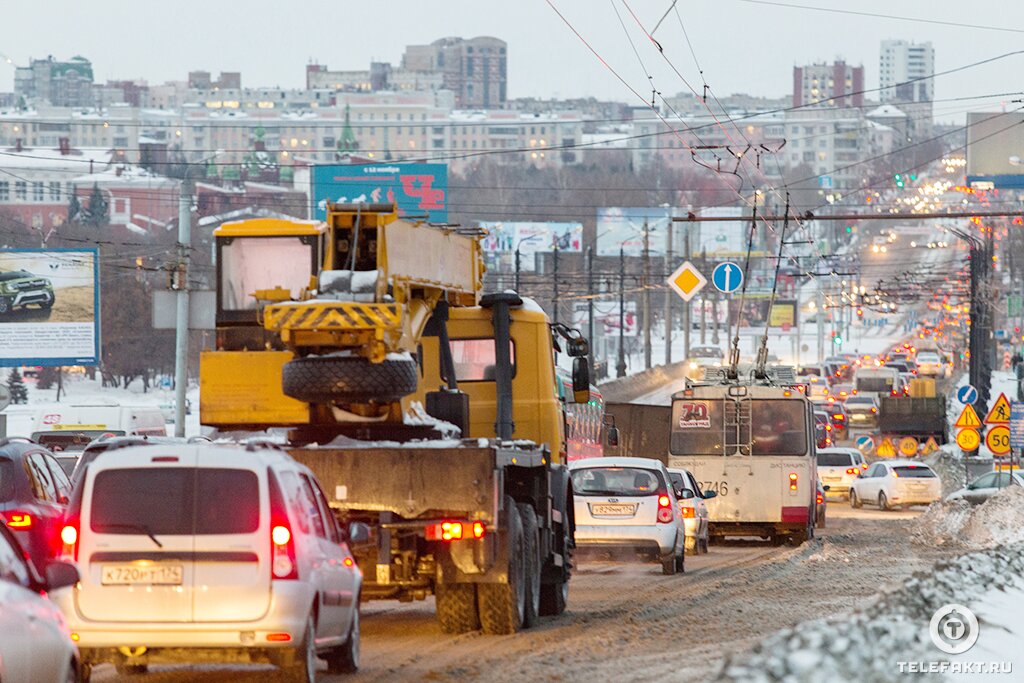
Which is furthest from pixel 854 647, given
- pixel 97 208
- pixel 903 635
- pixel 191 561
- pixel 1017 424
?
pixel 97 208

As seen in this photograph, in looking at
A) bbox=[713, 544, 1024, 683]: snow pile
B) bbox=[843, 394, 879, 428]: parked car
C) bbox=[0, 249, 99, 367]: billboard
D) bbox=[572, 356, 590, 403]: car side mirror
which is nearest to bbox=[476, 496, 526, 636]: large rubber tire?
bbox=[572, 356, 590, 403]: car side mirror

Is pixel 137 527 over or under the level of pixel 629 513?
over

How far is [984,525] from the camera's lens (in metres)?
32.4

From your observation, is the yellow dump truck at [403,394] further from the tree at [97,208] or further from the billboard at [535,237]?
the tree at [97,208]

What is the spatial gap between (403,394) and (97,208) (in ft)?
472

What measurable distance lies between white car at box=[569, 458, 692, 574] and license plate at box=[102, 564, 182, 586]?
1276 cm

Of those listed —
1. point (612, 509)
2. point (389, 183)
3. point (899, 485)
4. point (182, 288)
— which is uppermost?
point (389, 183)

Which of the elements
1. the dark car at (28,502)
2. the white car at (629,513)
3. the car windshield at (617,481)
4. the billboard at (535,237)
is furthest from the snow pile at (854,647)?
the billboard at (535,237)

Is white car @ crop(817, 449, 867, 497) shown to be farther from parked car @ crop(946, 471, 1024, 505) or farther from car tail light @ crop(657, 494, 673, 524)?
car tail light @ crop(657, 494, 673, 524)

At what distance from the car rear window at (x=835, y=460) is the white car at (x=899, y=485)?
2972 millimetres

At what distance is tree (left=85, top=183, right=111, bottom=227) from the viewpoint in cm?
14738

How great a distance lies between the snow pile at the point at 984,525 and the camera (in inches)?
1238

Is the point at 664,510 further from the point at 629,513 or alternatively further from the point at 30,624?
the point at 30,624

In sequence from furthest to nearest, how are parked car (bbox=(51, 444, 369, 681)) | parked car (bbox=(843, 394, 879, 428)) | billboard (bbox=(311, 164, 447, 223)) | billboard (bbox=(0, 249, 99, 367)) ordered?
parked car (bbox=(843, 394, 879, 428))
billboard (bbox=(311, 164, 447, 223))
billboard (bbox=(0, 249, 99, 367))
parked car (bbox=(51, 444, 369, 681))
